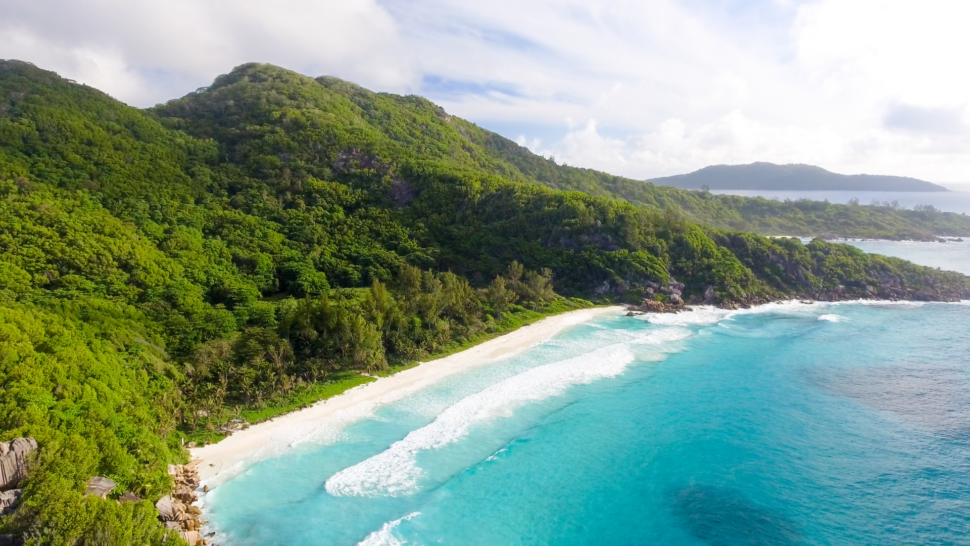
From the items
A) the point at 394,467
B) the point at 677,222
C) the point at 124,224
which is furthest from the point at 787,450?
the point at 124,224

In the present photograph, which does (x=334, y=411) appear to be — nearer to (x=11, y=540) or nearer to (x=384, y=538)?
(x=384, y=538)

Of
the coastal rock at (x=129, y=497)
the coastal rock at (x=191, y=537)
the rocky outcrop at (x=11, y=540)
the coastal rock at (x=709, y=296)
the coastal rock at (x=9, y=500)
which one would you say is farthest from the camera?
the coastal rock at (x=709, y=296)

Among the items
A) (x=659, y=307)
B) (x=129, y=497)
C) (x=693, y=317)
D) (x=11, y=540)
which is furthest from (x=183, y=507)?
(x=693, y=317)

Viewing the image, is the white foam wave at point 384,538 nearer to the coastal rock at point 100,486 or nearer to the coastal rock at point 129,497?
the coastal rock at point 129,497

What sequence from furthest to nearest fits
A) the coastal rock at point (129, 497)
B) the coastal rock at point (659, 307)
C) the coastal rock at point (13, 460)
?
the coastal rock at point (659, 307) → the coastal rock at point (129, 497) → the coastal rock at point (13, 460)

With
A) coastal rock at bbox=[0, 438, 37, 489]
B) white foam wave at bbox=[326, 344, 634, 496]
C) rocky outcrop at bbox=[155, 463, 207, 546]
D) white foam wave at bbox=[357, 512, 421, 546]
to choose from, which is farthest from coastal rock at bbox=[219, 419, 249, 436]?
white foam wave at bbox=[357, 512, 421, 546]

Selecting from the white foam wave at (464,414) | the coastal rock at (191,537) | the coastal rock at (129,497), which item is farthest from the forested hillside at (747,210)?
the coastal rock at (129,497)
